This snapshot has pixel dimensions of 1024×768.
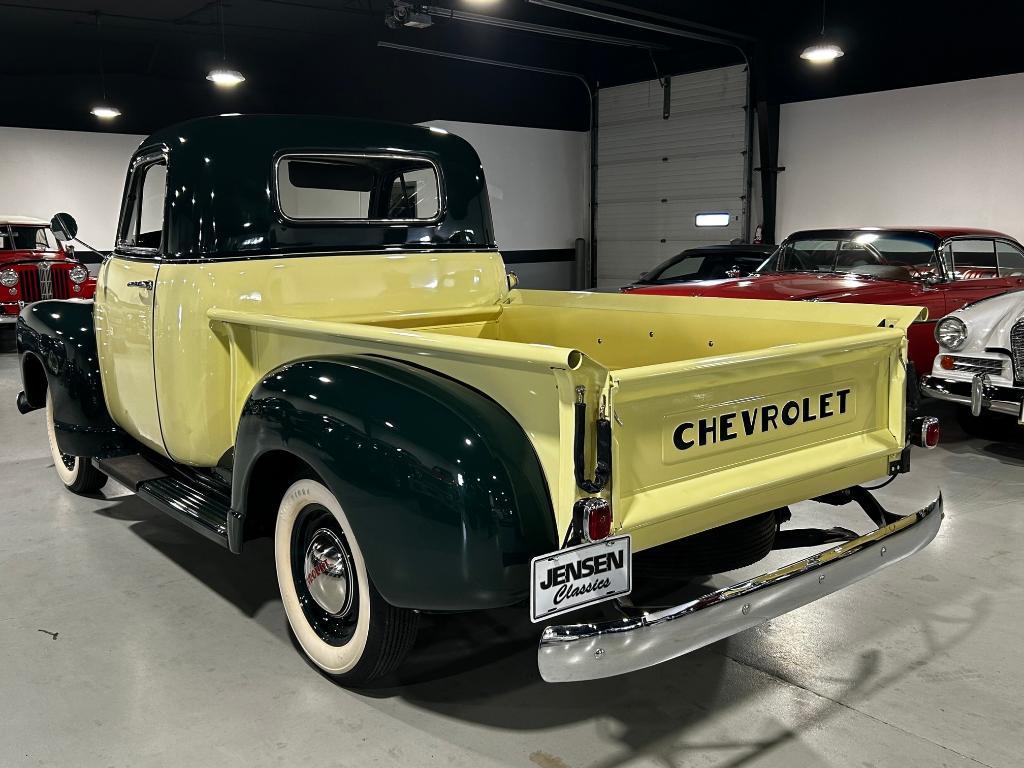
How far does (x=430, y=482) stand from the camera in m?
2.12

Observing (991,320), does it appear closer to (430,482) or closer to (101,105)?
(430,482)

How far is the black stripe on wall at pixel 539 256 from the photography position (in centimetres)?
1695

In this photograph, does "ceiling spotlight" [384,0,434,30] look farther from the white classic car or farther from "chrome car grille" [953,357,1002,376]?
"chrome car grille" [953,357,1002,376]

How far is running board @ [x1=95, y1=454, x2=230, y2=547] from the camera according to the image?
3018mm

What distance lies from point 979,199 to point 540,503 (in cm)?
1180

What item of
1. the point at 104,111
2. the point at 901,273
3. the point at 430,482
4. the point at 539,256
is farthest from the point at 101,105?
the point at 430,482

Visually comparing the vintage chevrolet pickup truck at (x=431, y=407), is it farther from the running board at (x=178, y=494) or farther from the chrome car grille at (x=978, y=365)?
the chrome car grille at (x=978, y=365)

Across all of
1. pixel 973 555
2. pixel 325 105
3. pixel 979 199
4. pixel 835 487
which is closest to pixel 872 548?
pixel 835 487

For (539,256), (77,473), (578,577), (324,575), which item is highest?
(539,256)

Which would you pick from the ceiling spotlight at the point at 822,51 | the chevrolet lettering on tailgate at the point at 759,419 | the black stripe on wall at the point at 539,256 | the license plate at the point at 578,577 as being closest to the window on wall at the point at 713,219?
the black stripe on wall at the point at 539,256

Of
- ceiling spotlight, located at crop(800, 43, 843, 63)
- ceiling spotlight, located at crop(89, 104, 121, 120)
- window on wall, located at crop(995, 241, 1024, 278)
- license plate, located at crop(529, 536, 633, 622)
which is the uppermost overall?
ceiling spotlight, located at crop(89, 104, 121, 120)

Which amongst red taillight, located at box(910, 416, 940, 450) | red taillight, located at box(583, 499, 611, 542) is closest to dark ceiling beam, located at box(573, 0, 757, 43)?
red taillight, located at box(910, 416, 940, 450)

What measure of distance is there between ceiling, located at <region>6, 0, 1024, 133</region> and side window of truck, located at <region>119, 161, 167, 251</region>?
29.4 ft

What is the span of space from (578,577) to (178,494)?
1950 millimetres
